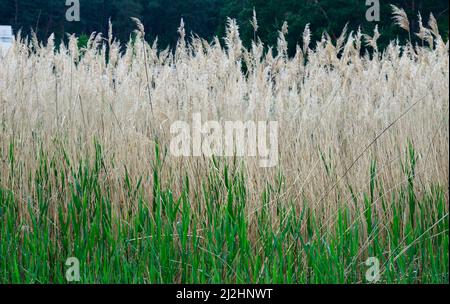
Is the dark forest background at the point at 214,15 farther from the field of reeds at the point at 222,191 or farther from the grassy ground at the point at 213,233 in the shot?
the grassy ground at the point at 213,233

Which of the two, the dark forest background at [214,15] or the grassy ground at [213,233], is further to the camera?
the dark forest background at [214,15]

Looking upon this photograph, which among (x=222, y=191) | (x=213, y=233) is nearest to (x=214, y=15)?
(x=222, y=191)

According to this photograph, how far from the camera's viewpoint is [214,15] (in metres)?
34.2

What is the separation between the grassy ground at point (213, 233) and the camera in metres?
2.70

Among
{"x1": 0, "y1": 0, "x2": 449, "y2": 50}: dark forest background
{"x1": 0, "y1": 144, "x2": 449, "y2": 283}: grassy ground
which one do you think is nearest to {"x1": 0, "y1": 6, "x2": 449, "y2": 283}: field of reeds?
{"x1": 0, "y1": 144, "x2": 449, "y2": 283}: grassy ground

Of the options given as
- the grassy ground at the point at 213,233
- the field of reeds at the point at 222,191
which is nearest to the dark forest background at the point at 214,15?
the field of reeds at the point at 222,191

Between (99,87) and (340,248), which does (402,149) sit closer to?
(340,248)

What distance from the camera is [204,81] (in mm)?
A: 3455

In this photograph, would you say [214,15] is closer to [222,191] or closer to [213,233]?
[222,191]

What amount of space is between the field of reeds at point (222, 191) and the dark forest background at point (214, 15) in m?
17.7

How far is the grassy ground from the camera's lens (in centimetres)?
270
